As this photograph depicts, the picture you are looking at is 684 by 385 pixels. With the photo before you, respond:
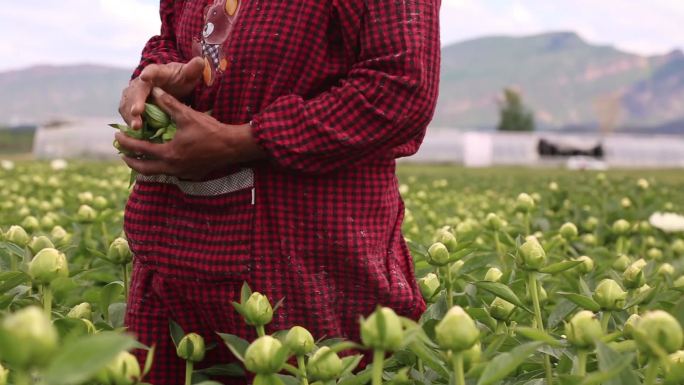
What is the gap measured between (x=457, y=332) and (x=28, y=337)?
453 mm

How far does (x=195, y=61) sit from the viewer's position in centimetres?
140

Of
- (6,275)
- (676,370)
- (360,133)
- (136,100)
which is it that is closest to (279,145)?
(360,133)

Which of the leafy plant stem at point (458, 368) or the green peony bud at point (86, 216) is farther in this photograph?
the green peony bud at point (86, 216)

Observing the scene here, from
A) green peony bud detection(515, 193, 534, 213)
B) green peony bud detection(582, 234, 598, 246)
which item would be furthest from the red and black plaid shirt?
green peony bud detection(582, 234, 598, 246)

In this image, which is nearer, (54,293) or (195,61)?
(195,61)

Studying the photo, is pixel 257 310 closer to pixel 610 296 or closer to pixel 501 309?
pixel 501 309

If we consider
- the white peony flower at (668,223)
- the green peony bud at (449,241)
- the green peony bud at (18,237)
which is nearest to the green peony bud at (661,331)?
the green peony bud at (449,241)

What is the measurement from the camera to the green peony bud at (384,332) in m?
0.82

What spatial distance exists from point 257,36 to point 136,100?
24cm

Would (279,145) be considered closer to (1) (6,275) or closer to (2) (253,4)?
(2) (253,4)

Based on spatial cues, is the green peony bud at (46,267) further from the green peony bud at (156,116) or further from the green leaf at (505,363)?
the green leaf at (505,363)

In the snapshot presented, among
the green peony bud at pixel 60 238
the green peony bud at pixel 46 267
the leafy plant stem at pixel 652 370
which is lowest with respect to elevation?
the green peony bud at pixel 60 238

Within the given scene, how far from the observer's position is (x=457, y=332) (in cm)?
86

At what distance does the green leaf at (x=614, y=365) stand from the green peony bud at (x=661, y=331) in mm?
28
